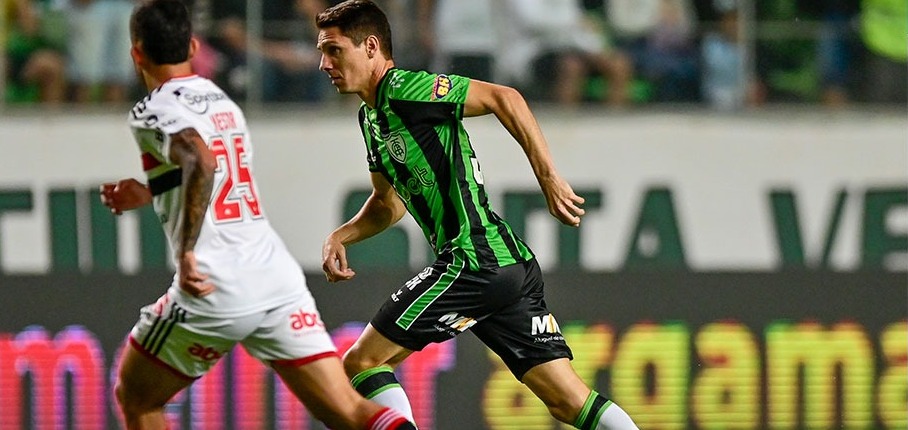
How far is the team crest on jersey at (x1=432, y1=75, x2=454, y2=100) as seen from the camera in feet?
18.3

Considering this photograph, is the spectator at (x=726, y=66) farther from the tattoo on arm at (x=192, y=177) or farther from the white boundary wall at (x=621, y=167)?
the tattoo on arm at (x=192, y=177)

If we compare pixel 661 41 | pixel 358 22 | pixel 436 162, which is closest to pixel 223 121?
pixel 358 22

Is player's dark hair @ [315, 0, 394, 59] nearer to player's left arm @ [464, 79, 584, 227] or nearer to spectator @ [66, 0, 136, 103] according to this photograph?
player's left arm @ [464, 79, 584, 227]

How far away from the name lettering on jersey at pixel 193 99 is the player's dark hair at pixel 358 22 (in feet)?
2.05

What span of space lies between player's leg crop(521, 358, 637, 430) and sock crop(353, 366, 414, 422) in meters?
0.49

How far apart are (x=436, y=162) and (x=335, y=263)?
23.6 inches

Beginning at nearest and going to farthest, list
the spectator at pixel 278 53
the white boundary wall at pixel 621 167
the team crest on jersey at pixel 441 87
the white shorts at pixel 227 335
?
the white shorts at pixel 227 335
the team crest on jersey at pixel 441 87
the white boundary wall at pixel 621 167
the spectator at pixel 278 53

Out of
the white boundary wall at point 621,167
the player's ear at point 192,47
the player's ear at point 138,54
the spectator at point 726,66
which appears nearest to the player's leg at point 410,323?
the player's ear at point 192,47

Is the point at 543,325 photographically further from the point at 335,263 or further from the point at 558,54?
the point at 558,54

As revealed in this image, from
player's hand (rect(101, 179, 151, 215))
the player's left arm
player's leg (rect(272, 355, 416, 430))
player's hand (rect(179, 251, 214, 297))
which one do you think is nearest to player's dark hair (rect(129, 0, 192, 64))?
player's hand (rect(101, 179, 151, 215))

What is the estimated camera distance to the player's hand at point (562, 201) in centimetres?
533

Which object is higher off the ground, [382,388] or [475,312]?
[475,312]

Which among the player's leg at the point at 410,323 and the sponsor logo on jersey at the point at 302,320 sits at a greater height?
the sponsor logo on jersey at the point at 302,320

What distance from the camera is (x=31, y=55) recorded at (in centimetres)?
886
